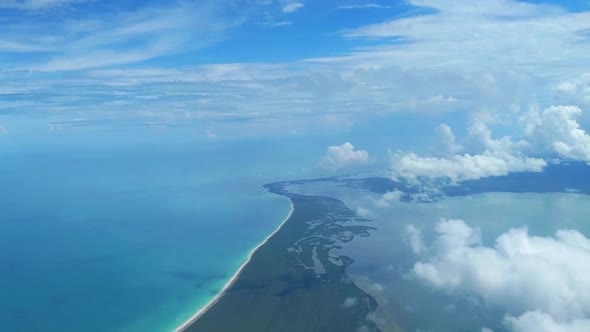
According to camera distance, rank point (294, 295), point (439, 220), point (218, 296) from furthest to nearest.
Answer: point (439, 220), point (218, 296), point (294, 295)

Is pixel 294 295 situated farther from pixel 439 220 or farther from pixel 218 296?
pixel 439 220

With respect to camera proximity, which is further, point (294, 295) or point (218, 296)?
point (218, 296)

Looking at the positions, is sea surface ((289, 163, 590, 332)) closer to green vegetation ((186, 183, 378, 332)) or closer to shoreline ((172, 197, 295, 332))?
green vegetation ((186, 183, 378, 332))

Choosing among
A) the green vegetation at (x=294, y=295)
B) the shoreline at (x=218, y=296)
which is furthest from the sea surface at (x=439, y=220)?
the shoreline at (x=218, y=296)

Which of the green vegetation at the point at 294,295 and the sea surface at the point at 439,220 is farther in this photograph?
the sea surface at the point at 439,220

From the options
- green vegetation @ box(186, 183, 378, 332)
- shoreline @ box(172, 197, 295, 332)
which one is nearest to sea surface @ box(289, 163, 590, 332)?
green vegetation @ box(186, 183, 378, 332)

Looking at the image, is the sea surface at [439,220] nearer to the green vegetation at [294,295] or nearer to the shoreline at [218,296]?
the green vegetation at [294,295]

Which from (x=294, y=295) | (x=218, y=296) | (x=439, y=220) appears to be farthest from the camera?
(x=439, y=220)

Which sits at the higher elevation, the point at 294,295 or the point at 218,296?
the point at 218,296

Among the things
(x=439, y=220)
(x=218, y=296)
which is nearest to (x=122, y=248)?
(x=218, y=296)
